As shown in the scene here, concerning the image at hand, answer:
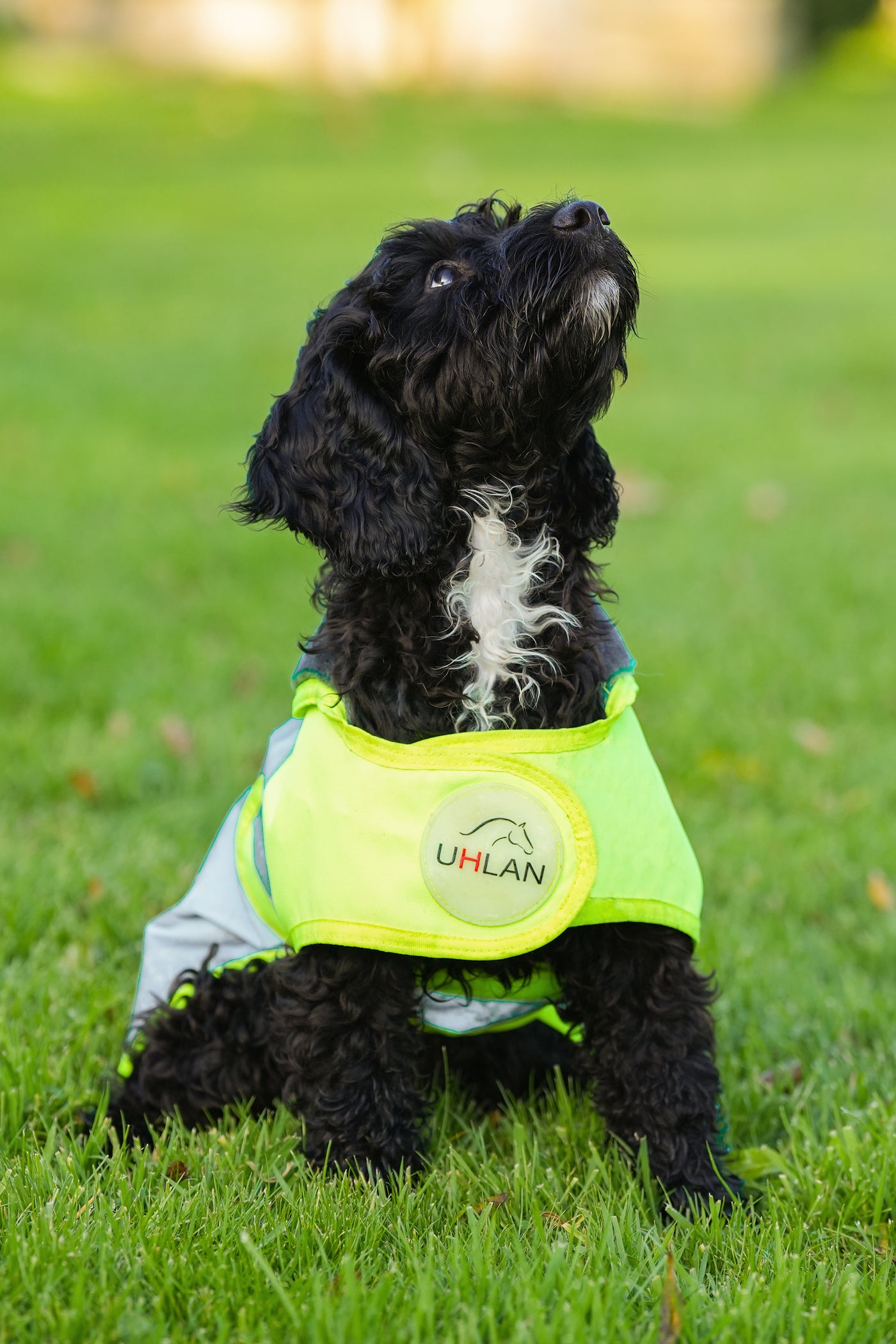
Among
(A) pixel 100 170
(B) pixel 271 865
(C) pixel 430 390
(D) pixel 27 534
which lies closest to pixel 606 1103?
(B) pixel 271 865

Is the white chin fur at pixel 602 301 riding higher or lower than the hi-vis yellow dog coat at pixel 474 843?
higher

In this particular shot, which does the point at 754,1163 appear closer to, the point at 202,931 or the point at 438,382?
the point at 202,931

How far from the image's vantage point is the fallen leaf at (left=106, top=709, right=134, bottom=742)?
5.32m

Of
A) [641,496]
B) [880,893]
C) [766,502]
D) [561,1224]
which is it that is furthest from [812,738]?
[641,496]

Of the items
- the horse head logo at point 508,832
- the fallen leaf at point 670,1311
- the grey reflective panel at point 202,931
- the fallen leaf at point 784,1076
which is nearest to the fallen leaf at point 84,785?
the grey reflective panel at point 202,931

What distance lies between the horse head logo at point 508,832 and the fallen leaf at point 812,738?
2.93 m

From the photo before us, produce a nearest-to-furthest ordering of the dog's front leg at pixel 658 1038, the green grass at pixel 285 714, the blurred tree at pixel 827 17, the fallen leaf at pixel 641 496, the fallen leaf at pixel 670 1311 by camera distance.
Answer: the fallen leaf at pixel 670 1311, the green grass at pixel 285 714, the dog's front leg at pixel 658 1038, the fallen leaf at pixel 641 496, the blurred tree at pixel 827 17

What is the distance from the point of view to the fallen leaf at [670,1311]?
2184 mm

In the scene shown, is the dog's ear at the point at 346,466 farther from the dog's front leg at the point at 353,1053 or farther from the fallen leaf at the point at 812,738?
the fallen leaf at the point at 812,738

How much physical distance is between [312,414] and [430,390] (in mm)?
268

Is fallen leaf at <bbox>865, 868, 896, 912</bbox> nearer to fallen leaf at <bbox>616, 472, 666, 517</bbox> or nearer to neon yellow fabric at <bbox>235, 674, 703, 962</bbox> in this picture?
neon yellow fabric at <bbox>235, 674, 703, 962</bbox>

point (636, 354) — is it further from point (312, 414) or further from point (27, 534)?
point (312, 414)

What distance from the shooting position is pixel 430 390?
2877 mm

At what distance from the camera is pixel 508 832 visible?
272 centimetres
